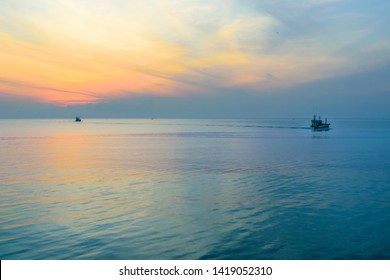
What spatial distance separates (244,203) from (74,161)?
34.0 meters

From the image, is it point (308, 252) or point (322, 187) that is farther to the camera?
point (322, 187)

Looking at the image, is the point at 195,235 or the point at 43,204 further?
the point at 43,204

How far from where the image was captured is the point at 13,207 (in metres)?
24.9

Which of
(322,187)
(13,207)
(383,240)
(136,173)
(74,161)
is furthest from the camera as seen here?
(74,161)

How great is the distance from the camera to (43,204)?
25.8m

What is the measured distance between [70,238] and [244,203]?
41.7 ft

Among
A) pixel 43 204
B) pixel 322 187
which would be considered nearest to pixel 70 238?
pixel 43 204

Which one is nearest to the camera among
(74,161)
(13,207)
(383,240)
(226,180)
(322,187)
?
(383,240)

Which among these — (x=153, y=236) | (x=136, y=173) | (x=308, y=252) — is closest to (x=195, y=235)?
(x=153, y=236)

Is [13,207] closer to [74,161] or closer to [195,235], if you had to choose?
[195,235]
